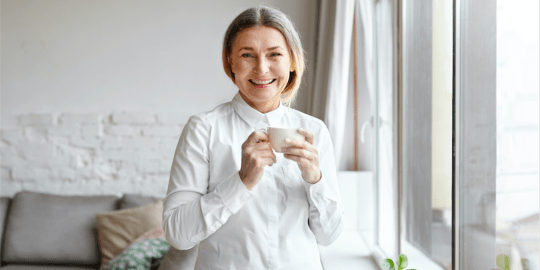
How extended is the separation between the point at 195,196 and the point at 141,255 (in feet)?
4.61

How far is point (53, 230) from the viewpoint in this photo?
2625 mm

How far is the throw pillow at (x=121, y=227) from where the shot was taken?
249 cm

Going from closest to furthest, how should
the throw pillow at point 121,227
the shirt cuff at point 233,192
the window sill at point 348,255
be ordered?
the shirt cuff at point 233,192
the window sill at point 348,255
the throw pillow at point 121,227

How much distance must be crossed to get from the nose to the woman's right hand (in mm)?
144

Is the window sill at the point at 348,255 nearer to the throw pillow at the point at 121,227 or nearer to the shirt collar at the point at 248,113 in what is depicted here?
the shirt collar at the point at 248,113

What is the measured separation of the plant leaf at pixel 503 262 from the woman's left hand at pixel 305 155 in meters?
0.40

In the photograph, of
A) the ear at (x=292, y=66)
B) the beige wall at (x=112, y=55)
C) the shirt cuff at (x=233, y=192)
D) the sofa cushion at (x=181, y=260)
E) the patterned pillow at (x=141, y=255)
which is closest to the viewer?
the shirt cuff at (x=233, y=192)

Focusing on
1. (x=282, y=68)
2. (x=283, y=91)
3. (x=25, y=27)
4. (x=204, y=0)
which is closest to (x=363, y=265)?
(x=283, y=91)

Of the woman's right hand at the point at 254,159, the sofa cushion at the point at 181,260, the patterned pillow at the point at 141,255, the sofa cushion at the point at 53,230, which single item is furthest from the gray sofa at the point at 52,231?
the woman's right hand at the point at 254,159

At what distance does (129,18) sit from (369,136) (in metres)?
1.88

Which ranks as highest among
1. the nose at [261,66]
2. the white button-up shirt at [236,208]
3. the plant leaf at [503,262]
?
the nose at [261,66]

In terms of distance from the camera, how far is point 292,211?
3.09ft

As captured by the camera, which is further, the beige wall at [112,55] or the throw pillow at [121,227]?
the beige wall at [112,55]

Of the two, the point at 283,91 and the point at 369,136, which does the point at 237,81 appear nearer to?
the point at 283,91
